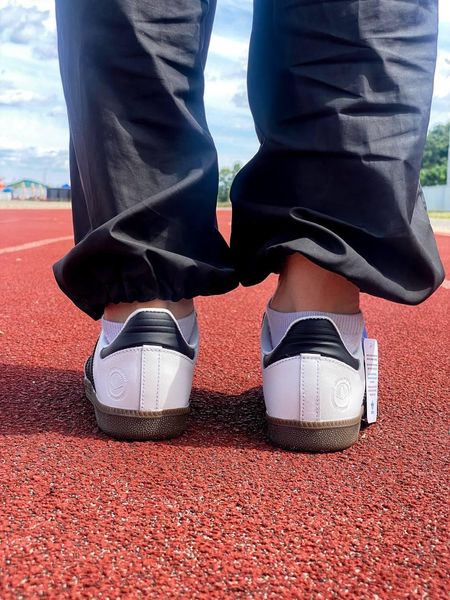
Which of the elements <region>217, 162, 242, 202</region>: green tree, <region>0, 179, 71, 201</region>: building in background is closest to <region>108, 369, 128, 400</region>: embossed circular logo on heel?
<region>217, 162, 242, 202</region>: green tree

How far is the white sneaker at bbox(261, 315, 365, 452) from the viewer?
1.10 metres

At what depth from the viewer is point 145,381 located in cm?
113

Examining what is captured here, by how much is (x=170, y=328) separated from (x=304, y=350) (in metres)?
0.25

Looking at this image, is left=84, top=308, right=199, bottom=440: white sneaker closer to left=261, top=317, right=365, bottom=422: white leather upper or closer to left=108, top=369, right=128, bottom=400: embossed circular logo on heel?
left=108, top=369, right=128, bottom=400: embossed circular logo on heel

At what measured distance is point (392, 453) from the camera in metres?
1.10

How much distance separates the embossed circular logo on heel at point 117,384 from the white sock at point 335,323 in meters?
0.29

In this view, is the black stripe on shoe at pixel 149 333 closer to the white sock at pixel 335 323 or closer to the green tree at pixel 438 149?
the white sock at pixel 335 323

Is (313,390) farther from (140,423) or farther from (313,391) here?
(140,423)

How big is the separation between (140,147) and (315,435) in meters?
0.60

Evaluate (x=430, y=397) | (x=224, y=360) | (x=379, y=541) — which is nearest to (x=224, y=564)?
(x=379, y=541)

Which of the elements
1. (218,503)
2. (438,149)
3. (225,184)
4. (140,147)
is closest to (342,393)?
(218,503)

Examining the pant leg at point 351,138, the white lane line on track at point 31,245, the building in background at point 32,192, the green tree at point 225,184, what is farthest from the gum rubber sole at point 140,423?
the building in background at point 32,192

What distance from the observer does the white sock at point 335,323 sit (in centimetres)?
115

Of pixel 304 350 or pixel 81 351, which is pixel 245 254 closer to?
pixel 304 350
